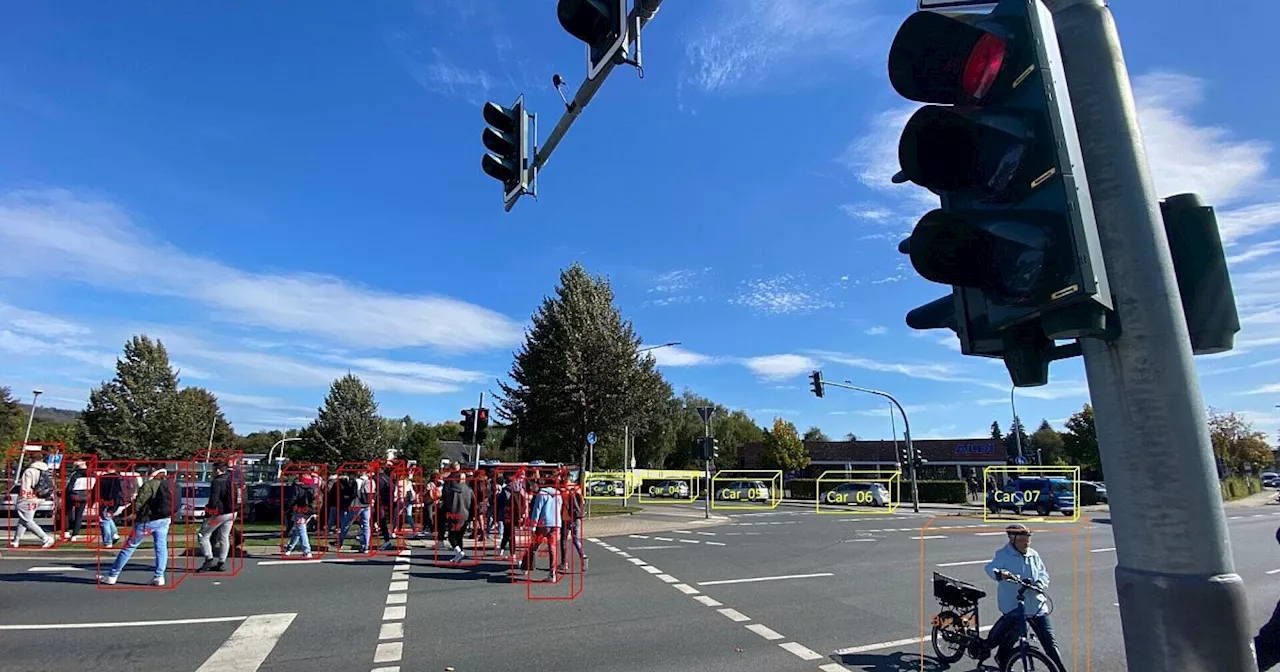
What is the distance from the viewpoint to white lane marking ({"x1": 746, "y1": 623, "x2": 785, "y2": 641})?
7.48 meters

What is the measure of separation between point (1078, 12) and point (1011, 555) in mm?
5380

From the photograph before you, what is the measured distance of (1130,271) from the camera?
6.23ft

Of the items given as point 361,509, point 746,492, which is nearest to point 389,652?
point 361,509

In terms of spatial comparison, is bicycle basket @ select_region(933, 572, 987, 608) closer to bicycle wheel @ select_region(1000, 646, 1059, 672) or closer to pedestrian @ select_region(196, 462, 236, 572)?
bicycle wheel @ select_region(1000, 646, 1059, 672)

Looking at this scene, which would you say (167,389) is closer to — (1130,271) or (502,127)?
(502,127)

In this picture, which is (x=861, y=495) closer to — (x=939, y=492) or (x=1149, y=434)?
(x=939, y=492)

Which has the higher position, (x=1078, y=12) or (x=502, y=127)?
(x=502, y=127)

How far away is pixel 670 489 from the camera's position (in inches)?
2058

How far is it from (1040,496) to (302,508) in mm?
26815

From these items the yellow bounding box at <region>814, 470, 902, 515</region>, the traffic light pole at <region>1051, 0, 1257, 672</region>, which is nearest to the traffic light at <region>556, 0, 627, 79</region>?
the traffic light pole at <region>1051, 0, 1257, 672</region>

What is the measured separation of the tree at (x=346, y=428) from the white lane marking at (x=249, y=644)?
153ft

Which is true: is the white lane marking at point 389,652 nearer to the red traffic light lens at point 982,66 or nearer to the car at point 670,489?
the red traffic light lens at point 982,66

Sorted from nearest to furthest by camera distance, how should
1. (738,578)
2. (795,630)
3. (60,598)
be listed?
(795,630), (60,598), (738,578)

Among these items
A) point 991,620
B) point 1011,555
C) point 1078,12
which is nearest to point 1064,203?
point 1078,12
